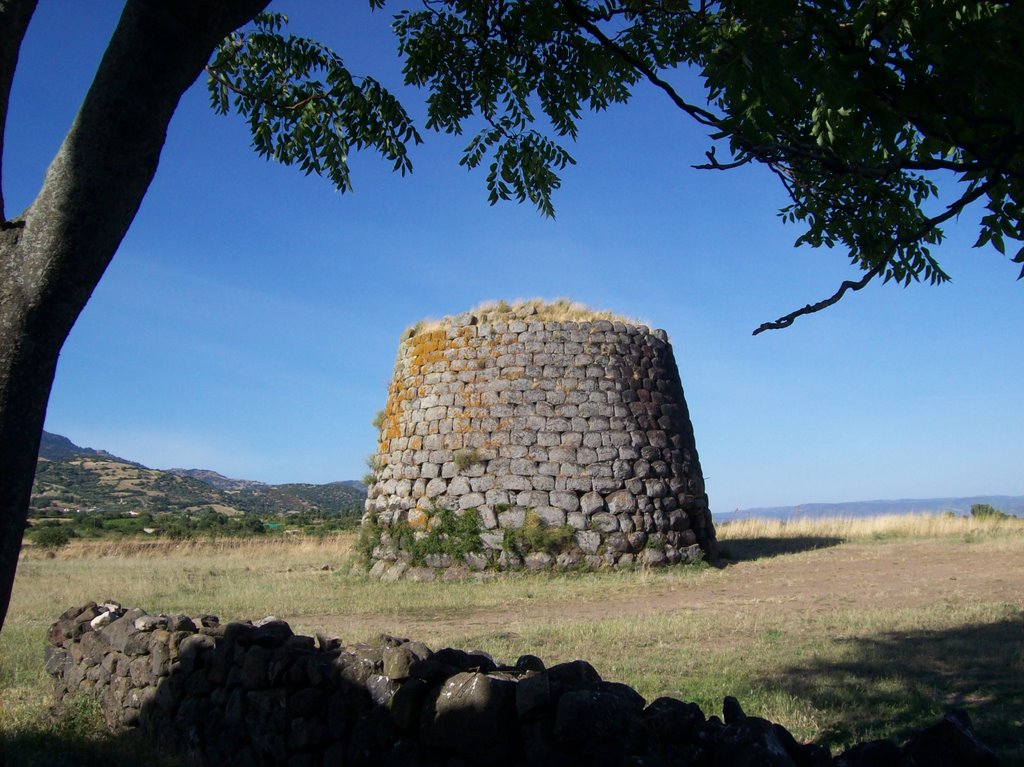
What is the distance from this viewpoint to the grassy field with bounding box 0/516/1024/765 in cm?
532

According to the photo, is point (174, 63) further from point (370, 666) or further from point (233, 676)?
point (233, 676)

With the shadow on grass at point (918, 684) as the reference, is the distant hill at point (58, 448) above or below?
above

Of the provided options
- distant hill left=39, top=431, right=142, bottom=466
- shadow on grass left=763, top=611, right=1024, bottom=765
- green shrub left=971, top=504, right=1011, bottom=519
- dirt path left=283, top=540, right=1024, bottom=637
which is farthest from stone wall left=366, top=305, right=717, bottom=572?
distant hill left=39, top=431, right=142, bottom=466

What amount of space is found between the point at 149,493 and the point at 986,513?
5761cm

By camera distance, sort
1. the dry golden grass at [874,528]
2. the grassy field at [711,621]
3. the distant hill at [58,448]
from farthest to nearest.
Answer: the distant hill at [58,448] < the dry golden grass at [874,528] < the grassy field at [711,621]

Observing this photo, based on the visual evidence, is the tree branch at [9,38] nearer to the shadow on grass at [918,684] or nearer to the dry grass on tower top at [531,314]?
the shadow on grass at [918,684]

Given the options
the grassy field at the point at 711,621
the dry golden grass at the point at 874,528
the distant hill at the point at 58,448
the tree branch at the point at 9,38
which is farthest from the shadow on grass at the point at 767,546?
the distant hill at the point at 58,448

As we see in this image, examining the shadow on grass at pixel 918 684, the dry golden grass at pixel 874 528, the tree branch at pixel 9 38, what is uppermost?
the tree branch at pixel 9 38

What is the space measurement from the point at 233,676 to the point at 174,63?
10.9ft

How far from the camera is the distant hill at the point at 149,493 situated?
57.7 m

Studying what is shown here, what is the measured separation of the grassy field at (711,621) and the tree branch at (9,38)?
11.2 ft

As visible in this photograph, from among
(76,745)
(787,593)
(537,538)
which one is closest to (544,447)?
(537,538)

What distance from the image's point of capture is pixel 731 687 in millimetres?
5855

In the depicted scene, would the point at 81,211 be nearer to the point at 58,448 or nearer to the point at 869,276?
the point at 869,276
